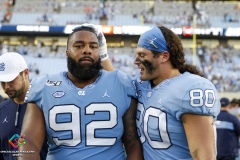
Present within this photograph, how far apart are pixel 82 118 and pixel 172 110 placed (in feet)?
1.56

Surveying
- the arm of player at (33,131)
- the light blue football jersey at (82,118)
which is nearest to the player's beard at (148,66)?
the light blue football jersey at (82,118)

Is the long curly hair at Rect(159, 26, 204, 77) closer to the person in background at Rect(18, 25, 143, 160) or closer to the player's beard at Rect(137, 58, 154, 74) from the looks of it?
the player's beard at Rect(137, 58, 154, 74)

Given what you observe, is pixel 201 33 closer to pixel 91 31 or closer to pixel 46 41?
pixel 46 41

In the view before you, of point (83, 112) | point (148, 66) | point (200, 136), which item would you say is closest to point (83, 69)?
point (83, 112)

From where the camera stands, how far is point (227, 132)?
621 centimetres

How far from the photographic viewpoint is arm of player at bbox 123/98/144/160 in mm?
2643

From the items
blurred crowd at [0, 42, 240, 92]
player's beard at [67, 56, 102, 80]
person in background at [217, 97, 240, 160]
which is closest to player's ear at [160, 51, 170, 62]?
player's beard at [67, 56, 102, 80]

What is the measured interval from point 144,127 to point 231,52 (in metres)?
25.9

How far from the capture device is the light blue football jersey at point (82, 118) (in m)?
2.54

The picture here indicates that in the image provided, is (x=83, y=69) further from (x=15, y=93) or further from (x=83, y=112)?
(x=15, y=93)

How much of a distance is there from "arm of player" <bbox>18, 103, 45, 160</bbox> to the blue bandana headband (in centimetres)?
68

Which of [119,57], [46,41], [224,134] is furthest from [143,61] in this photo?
[46,41]

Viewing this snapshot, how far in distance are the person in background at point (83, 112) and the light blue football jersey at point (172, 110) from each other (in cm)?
10

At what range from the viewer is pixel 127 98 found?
8.68 feet
